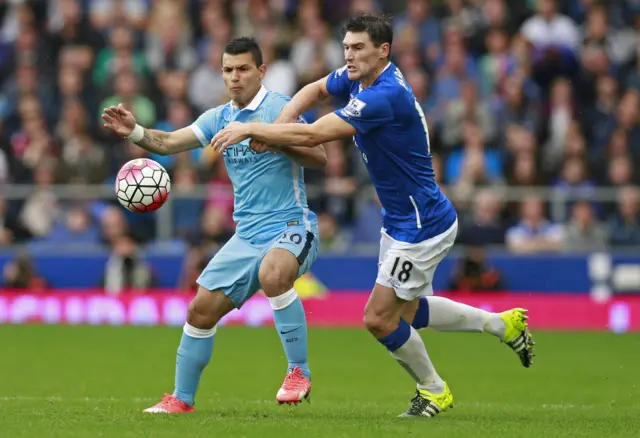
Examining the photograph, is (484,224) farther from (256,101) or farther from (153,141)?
(153,141)

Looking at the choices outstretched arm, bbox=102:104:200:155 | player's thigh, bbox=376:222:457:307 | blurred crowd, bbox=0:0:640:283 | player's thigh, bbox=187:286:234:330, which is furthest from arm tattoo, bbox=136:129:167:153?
blurred crowd, bbox=0:0:640:283

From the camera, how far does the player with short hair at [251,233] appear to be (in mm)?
8508

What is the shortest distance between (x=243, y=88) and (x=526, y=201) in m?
8.45

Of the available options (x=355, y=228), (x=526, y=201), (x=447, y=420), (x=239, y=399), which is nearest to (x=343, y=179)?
(x=355, y=228)

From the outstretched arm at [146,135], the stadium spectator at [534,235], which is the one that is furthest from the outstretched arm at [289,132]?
the stadium spectator at [534,235]

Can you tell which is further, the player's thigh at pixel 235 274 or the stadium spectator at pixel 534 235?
the stadium spectator at pixel 534 235

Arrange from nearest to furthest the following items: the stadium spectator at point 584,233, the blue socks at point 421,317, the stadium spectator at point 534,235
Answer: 1. the blue socks at point 421,317
2. the stadium spectator at point 584,233
3. the stadium spectator at point 534,235

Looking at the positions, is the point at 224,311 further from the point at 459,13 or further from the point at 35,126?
the point at 459,13

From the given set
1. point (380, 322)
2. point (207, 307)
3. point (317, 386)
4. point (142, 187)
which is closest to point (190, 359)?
point (207, 307)

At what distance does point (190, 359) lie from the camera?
8523 mm

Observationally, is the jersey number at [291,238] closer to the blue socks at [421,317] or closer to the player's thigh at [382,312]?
the player's thigh at [382,312]

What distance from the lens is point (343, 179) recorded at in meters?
17.2

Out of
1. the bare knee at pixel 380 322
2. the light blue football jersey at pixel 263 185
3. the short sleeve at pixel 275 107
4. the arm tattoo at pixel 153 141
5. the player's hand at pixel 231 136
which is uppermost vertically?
the short sleeve at pixel 275 107

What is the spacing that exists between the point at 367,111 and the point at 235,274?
1424 millimetres
